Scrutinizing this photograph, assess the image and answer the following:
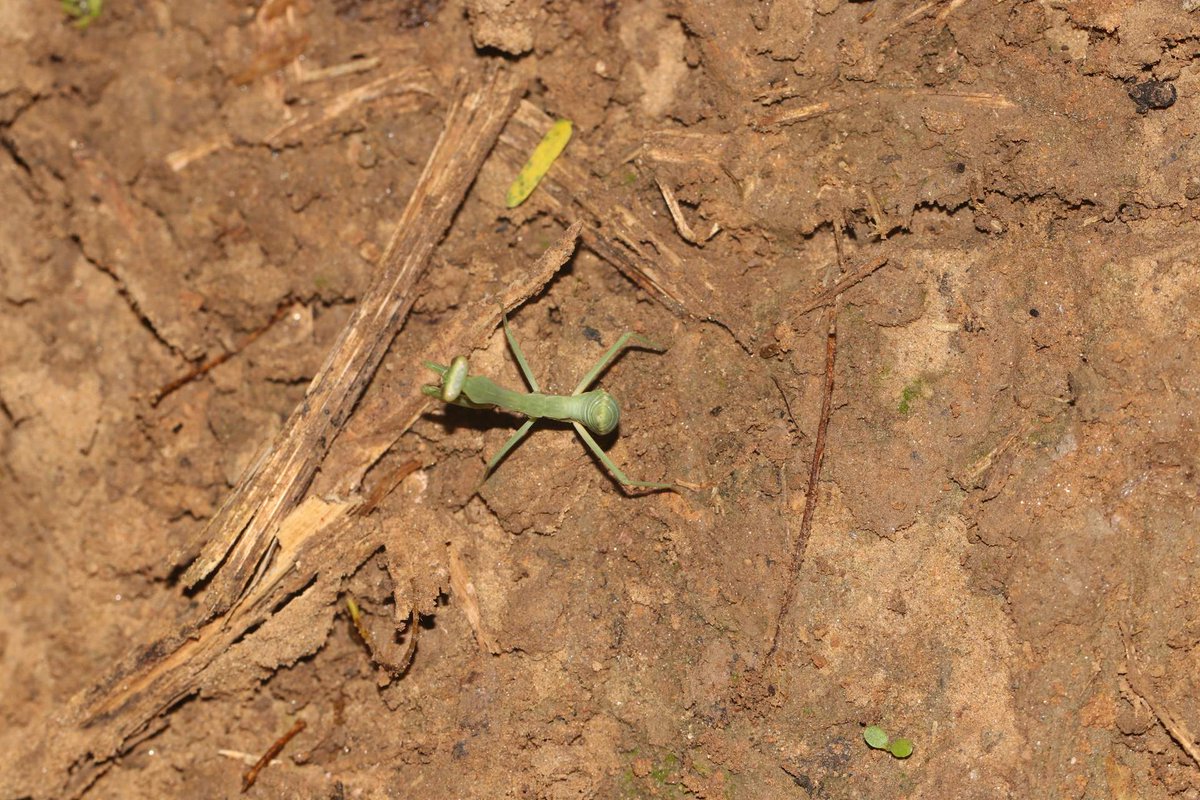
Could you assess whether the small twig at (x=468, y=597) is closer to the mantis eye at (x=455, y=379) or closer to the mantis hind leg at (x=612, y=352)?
the mantis eye at (x=455, y=379)

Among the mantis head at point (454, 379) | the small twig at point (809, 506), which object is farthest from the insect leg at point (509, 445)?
the small twig at point (809, 506)

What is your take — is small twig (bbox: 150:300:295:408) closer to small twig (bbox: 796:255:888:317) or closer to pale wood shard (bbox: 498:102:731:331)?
pale wood shard (bbox: 498:102:731:331)

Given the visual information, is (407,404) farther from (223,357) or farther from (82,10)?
(82,10)

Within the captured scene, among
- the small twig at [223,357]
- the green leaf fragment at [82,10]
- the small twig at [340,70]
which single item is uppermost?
the green leaf fragment at [82,10]

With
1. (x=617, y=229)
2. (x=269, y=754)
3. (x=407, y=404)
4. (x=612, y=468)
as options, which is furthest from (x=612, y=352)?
(x=269, y=754)

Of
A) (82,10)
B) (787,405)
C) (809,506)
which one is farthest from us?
(82,10)

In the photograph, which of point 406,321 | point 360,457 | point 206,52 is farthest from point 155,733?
point 206,52

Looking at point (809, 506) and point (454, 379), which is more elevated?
point (454, 379)
